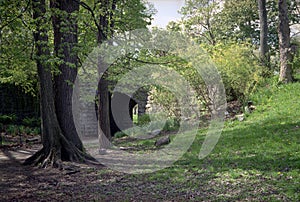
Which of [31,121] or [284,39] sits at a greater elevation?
[284,39]

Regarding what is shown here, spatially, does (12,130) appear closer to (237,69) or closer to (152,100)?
(152,100)

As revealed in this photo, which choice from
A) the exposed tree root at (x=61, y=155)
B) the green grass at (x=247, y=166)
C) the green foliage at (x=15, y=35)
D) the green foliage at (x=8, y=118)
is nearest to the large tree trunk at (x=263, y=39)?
the green grass at (x=247, y=166)

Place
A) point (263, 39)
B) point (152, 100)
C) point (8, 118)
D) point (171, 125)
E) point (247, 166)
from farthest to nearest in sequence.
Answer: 1. point (263, 39)
2. point (8, 118)
3. point (152, 100)
4. point (171, 125)
5. point (247, 166)

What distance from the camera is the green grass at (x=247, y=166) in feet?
14.0

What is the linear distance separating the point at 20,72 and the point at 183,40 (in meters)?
6.19

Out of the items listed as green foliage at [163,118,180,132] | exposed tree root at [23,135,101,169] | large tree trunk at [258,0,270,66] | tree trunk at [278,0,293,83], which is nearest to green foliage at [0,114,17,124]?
green foliage at [163,118,180,132]

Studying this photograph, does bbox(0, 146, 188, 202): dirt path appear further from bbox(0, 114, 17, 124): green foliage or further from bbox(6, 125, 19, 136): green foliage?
bbox(0, 114, 17, 124): green foliage

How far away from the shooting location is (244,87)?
11773mm

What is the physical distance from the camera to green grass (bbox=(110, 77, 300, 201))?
4270 millimetres

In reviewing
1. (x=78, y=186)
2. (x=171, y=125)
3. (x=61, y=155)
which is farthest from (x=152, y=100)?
(x=78, y=186)

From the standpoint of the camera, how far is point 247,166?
545 centimetres

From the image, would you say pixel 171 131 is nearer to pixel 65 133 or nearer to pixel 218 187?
pixel 65 133

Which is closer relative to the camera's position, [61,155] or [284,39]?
[61,155]

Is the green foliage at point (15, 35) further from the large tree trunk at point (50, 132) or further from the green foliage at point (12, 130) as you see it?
the green foliage at point (12, 130)
